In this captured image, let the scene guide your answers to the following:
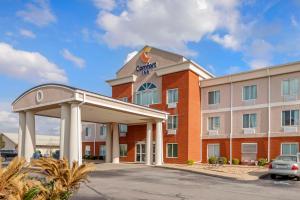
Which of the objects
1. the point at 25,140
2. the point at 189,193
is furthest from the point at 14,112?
the point at 189,193

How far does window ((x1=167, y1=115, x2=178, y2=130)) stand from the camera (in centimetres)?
3519

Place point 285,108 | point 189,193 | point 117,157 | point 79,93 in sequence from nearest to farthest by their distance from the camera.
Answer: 1. point 189,193
2. point 79,93
3. point 285,108
4. point 117,157

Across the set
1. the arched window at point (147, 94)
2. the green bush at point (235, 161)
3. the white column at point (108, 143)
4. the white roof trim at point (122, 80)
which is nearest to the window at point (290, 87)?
the green bush at point (235, 161)

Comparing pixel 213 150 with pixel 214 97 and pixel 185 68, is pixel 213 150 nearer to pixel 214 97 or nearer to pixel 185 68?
pixel 214 97

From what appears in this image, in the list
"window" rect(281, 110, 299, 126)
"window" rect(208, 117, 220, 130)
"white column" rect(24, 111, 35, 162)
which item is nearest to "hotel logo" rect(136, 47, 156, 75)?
"window" rect(208, 117, 220, 130)

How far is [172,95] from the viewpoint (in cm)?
3597

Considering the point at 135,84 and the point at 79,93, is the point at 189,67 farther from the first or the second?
the point at 79,93

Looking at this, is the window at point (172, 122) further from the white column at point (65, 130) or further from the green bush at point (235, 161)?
the white column at point (65, 130)

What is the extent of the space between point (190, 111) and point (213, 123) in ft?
9.08

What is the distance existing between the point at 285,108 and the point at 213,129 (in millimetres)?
7365

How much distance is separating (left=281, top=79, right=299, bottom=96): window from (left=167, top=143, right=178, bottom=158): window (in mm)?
11104

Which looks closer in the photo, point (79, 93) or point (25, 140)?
point (79, 93)

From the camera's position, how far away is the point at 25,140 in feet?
101

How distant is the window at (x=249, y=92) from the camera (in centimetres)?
3272
